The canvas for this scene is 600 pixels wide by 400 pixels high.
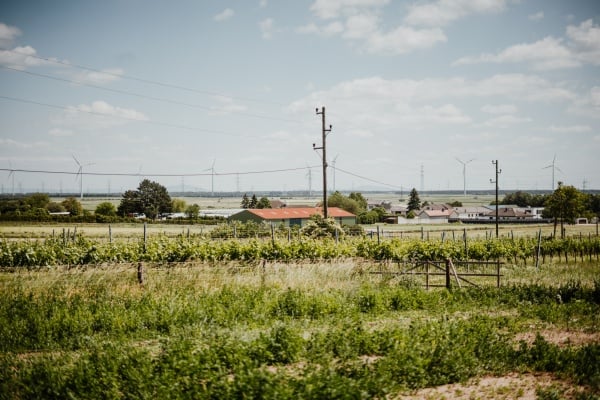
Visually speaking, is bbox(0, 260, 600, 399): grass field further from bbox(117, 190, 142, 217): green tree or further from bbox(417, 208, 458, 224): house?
bbox(417, 208, 458, 224): house

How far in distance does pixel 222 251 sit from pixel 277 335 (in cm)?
1654

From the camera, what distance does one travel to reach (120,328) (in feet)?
41.5

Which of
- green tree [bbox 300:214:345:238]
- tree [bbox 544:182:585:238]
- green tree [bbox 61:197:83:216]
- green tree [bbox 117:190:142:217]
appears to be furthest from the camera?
green tree [bbox 117:190:142:217]

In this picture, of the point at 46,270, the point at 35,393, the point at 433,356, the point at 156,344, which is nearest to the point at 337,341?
the point at 433,356

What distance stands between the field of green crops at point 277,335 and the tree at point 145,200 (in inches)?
3134

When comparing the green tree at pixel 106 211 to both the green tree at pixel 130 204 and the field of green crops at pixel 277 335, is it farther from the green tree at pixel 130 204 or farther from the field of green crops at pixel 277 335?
the field of green crops at pixel 277 335

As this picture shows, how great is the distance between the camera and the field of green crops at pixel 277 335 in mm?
8539

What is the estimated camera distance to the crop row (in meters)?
23.8

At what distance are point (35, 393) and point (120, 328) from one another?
435cm

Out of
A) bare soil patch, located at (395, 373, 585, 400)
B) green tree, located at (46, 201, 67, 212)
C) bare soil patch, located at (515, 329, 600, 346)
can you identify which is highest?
green tree, located at (46, 201, 67, 212)

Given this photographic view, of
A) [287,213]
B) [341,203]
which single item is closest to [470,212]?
[341,203]

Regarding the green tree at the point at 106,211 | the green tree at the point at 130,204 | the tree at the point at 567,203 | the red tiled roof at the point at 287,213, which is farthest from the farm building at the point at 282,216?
the green tree at the point at 130,204

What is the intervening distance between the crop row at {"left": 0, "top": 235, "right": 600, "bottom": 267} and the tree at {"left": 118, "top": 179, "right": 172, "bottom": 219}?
74642 mm

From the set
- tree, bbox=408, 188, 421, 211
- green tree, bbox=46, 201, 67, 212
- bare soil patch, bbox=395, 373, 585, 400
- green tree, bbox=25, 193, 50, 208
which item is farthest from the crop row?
tree, bbox=408, 188, 421, 211
